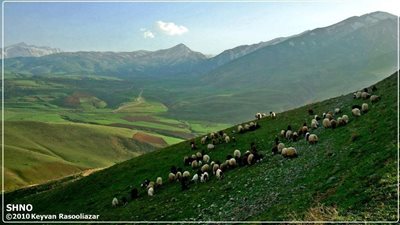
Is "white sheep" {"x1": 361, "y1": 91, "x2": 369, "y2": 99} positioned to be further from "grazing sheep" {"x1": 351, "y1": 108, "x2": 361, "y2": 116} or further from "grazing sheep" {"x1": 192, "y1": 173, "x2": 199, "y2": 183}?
"grazing sheep" {"x1": 192, "y1": 173, "x2": 199, "y2": 183}

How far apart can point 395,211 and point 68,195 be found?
144 feet

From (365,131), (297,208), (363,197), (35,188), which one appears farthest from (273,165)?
(35,188)

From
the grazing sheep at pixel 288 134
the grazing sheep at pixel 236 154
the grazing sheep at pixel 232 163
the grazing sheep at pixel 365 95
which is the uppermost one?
the grazing sheep at pixel 365 95

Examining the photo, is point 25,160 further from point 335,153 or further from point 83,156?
point 335,153

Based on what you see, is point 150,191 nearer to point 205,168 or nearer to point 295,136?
point 205,168

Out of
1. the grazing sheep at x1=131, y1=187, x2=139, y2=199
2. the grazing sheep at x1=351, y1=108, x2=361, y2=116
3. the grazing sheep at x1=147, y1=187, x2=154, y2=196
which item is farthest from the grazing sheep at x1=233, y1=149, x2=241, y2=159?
the grazing sheep at x1=351, y1=108, x2=361, y2=116

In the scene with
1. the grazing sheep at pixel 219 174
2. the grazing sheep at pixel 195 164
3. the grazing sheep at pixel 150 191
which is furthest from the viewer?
the grazing sheep at pixel 195 164

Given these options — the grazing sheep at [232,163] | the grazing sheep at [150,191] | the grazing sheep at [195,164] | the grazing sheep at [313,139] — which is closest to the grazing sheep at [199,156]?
the grazing sheep at [195,164]

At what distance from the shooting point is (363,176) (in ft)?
74.0

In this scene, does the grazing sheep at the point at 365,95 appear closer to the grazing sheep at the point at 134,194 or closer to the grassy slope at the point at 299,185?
the grassy slope at the point at 299,185

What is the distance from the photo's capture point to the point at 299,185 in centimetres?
2645

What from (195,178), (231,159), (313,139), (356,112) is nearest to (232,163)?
(231,159)

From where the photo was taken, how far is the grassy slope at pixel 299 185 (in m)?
20.6

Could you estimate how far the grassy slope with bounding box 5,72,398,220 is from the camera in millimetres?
20562
